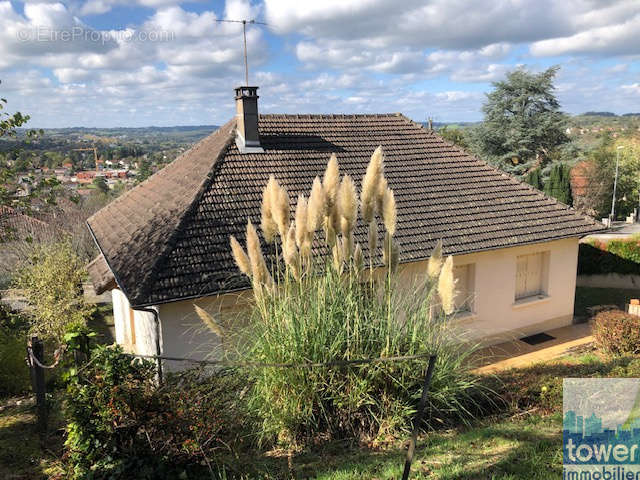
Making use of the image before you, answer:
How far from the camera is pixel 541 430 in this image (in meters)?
4.70

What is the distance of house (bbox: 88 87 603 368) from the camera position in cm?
870

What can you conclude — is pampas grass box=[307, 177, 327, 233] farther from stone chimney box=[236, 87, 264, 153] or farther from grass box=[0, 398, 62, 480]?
stone chimney box=[236, 87, 264, 153]

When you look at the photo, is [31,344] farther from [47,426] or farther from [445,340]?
[445,340]

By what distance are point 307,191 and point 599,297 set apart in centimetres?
1189

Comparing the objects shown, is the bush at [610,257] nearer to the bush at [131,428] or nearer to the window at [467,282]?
the window at [467,282]

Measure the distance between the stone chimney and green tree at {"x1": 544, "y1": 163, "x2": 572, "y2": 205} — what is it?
2858 cm

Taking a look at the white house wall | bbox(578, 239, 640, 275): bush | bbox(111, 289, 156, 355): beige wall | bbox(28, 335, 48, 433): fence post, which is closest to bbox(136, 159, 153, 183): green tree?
bbox(111, 289, 156, 355): beige wall

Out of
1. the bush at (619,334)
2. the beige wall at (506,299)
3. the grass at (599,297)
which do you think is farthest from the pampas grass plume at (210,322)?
the grass at (599,297)

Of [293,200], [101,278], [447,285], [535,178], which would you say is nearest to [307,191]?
[293,200]

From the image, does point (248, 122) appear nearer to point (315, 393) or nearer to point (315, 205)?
point (315, 205)

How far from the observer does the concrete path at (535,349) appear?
10.8 metres

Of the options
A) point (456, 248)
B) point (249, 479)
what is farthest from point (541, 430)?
point (456, 248)

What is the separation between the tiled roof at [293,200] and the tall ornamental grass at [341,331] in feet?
12.1

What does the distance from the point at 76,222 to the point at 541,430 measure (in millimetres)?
25728
